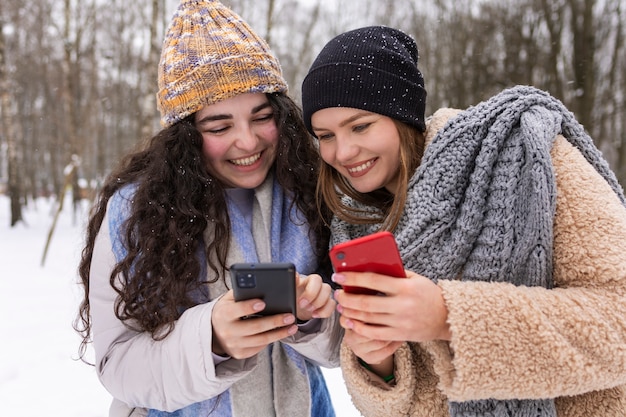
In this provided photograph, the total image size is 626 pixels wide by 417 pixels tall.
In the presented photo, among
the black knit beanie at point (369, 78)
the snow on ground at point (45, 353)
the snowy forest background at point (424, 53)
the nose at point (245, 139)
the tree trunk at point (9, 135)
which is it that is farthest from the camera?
the tree trunk at point (9, 135)

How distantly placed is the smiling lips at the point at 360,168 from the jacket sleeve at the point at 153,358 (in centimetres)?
63

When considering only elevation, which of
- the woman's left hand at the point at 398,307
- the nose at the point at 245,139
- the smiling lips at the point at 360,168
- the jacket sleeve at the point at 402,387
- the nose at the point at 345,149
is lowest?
the jacket sleeve at the point at 402,387

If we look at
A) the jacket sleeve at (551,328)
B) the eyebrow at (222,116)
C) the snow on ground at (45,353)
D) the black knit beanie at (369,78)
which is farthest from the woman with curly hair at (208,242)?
the snow on ground at (45,353)

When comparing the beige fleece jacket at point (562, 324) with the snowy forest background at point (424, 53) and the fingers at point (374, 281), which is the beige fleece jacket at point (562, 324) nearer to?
the fingers at point (374, 281)

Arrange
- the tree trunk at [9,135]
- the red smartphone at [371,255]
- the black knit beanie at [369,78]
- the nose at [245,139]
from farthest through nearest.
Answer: the tree trunk at [9,135] < the nose at [245,139] < the black knit beanie at [369,78] < the red smartphone at [371,255]

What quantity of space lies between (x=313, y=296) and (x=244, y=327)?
21 cm

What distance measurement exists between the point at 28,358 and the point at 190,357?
4.20 metres

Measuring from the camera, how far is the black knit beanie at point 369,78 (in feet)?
4.77

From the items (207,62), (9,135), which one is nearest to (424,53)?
(9,135)

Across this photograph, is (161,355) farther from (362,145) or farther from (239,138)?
(362,145)

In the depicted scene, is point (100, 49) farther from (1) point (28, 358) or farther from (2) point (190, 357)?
(2) point (190, 357)

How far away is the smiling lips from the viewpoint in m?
1.51

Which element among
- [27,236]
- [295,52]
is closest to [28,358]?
[27,236]

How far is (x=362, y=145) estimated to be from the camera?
1465 mm
